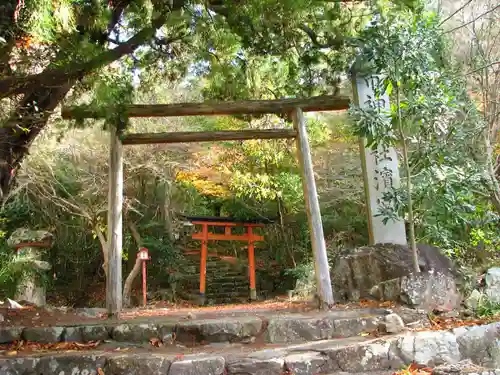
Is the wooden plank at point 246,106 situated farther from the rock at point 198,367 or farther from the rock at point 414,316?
the rock at point 198,367

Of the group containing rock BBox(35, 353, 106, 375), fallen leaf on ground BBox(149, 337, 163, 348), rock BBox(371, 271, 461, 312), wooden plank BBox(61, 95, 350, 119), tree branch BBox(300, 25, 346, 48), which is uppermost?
tree branch BBox(300, 25, 346, 48)

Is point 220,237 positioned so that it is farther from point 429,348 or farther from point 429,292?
point 429,348

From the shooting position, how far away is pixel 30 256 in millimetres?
9977

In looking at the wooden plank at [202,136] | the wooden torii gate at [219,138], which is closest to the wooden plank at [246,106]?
the wooden torii gate at [219,138]

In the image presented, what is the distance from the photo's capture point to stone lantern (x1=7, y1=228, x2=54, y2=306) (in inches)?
392

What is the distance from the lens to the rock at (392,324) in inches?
165

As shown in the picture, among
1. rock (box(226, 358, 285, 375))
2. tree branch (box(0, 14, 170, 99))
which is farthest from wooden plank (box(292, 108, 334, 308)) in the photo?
tree branch (box(0, 14, 170, 99))

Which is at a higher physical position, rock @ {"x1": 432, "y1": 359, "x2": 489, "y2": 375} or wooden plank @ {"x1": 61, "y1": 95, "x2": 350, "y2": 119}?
wooden plank @ {"x1": 61, "y1": 95, "x2": 350, "y2": 119}

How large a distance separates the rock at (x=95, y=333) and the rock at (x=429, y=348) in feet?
9.55

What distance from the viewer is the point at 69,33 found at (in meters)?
3.67

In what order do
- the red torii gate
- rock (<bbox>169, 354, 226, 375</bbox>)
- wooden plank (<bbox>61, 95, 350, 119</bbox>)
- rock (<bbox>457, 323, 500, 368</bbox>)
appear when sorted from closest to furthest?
rock (<bbox>169, 354, 226, 375</bbox>), rock (<bbox>457, 323, 500, 368</bbox>), wooden plank (<bbox>61, 95, 350, 119</bbox>), the red torii gate

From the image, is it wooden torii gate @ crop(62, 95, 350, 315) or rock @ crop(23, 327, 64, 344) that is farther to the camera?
wooden torii gate @ crop(62, 95, 350, 315)

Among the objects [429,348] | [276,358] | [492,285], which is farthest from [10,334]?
[492,285]

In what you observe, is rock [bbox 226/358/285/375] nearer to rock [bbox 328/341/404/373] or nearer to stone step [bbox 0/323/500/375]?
stone step [bbox 0/323/500/375]
